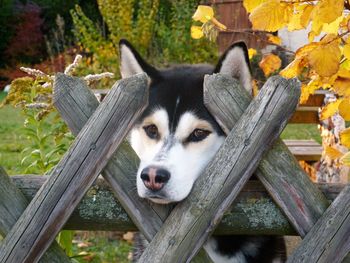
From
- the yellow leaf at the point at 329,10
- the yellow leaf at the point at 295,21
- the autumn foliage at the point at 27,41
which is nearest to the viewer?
the yellow leaf at the point at 329,10

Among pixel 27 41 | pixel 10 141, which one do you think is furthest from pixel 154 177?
pixel 27 41

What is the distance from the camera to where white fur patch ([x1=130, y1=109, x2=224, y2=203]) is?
193 cm

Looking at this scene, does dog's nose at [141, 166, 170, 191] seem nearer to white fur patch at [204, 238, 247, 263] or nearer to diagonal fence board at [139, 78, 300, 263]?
diagonal fence board at [139, 78, 300, 263]

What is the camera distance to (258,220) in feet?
6.19

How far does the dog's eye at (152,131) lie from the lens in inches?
99.8

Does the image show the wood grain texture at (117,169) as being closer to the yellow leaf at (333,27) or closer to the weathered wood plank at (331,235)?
the weathered wood plank at (331,235)

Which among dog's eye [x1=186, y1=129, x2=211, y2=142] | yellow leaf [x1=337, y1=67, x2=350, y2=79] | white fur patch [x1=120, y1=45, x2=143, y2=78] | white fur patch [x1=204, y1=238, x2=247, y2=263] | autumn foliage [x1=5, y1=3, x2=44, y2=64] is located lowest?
autumn foliage [x1=5, y1=3, x2=44, y2=64]

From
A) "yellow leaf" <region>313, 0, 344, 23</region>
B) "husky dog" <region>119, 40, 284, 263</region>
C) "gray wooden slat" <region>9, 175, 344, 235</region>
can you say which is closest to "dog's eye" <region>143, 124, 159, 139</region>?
"husky dog" <region>119, 40, 284, 263</region>

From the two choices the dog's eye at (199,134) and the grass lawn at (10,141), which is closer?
the dog's eye at (199,134)

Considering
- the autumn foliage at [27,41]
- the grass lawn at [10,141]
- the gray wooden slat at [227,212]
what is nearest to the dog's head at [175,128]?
the gray wooden slat at [227,212]

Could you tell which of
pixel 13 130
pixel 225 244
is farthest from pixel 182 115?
pixel 13 130

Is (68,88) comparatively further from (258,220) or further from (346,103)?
(346,103)

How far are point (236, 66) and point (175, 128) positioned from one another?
332mm

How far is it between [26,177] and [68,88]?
33 centimetres
